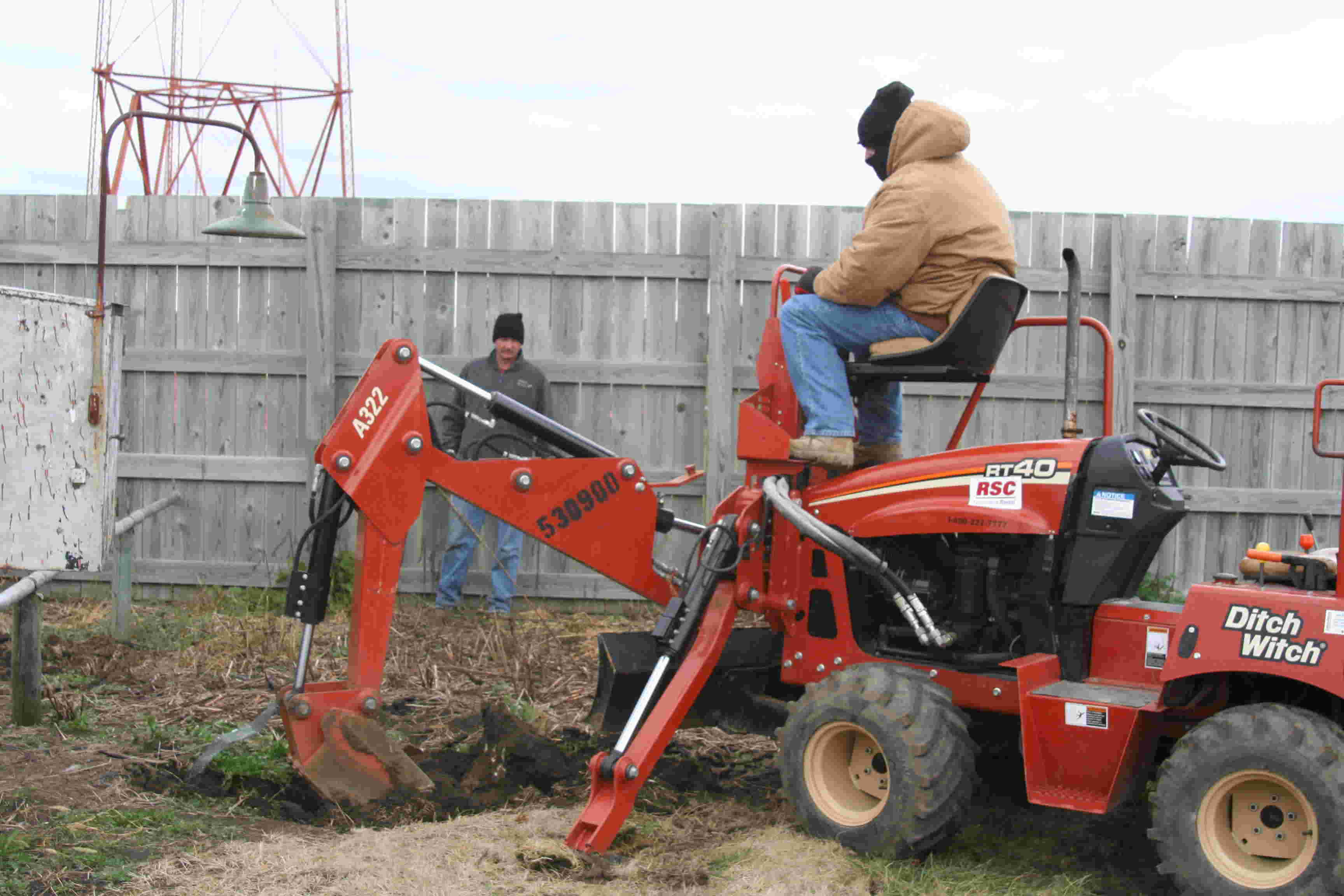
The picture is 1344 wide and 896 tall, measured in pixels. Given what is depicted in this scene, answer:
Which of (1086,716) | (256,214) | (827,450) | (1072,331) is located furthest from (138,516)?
(1086,716)

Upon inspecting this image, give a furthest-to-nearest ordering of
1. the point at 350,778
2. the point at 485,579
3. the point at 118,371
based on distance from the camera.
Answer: the point at 485,579 < the point at 118,371 < the point at 350,778

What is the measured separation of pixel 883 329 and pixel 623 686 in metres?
1.59

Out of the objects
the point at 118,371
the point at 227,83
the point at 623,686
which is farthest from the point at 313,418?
the point at 227,83

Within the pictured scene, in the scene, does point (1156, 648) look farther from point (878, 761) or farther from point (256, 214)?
point (256, 214)

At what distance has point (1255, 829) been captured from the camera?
3734mm

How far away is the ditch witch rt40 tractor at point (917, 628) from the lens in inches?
148

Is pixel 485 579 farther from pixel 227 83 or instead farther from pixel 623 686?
pixel 227 83

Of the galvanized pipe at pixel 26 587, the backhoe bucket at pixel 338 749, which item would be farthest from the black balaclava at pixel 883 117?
the galvanized pipe at pixel 26 587

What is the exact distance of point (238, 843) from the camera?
4.24 meters

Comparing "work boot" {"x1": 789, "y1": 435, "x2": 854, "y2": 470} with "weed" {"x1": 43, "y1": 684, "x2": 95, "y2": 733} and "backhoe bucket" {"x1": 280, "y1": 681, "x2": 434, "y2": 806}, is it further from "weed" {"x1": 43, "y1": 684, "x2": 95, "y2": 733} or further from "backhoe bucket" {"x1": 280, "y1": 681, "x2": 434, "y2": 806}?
"weed" {"x1": 43, "y1": 684, "x2": 95, "y2": 733}

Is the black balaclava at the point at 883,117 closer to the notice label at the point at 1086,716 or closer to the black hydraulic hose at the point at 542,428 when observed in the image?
the black hydraulic hose at the point at 542,428

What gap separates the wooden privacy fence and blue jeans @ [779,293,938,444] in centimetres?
430

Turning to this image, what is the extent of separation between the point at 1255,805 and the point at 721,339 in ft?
18.9

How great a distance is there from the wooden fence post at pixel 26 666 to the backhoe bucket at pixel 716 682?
7.96ft
